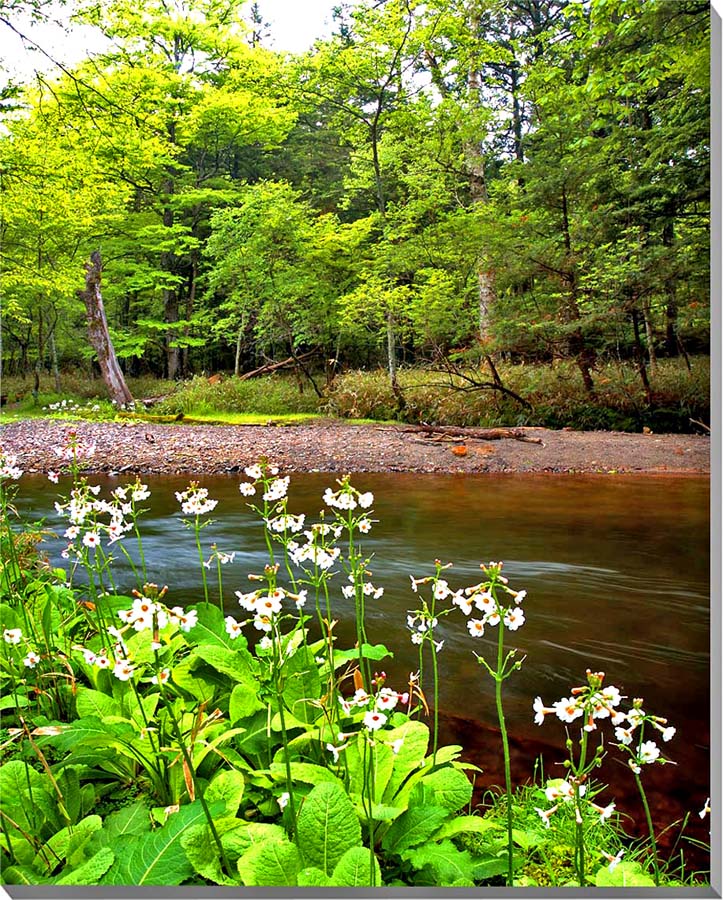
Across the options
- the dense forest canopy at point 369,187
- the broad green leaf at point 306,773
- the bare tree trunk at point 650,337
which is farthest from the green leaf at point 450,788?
the bare tree trunk at point 650,337

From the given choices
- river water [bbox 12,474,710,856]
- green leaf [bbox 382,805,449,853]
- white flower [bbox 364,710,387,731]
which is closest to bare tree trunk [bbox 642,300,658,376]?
river water [bbox 12,474,710,856]

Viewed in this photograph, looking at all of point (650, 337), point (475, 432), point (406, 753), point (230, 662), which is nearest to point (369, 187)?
point (475, 432)

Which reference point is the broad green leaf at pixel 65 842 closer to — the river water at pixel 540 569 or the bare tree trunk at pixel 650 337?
the river water at pixel 540 569

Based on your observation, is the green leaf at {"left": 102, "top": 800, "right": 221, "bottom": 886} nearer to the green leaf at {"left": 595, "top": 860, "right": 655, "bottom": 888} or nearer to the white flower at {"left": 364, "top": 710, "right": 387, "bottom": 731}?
the white flower at {"left": 364, "top": 710, "right": 387, "bottom": 731}

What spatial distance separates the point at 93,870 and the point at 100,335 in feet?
12.4

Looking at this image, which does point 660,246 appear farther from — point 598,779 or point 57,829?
point 57,829

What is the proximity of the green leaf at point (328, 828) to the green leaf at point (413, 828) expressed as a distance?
11 centimetres

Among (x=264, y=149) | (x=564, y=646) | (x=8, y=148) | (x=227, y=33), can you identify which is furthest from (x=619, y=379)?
(x=8, y=148)

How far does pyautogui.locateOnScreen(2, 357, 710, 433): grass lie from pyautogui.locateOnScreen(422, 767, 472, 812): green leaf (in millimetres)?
2423

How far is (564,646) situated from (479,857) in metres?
0.93

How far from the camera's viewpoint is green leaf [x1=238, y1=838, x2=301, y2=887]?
78cm

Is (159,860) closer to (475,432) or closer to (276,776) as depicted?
(276,776)

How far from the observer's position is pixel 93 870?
0.80 metres

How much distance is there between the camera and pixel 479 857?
92 cm
